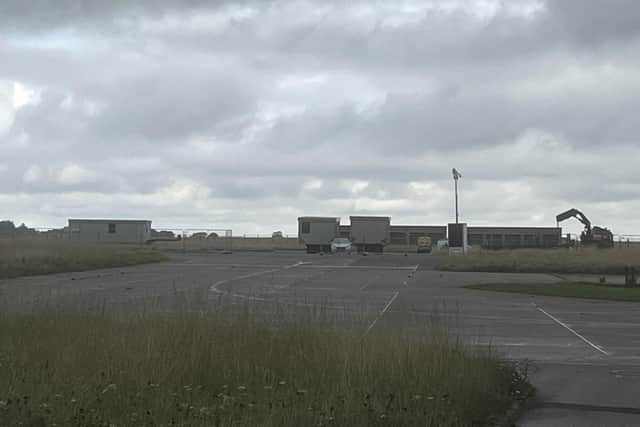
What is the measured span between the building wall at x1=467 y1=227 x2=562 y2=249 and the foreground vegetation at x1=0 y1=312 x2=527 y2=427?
3503 inches

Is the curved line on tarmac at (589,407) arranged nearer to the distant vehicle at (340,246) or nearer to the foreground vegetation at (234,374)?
the foreground vegetation at (234,374)

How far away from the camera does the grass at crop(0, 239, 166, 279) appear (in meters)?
36.6

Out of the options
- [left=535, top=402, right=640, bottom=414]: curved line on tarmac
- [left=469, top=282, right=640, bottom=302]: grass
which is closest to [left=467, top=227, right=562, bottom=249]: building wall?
[left=469, top=282, right=640, bottom=302]: grass

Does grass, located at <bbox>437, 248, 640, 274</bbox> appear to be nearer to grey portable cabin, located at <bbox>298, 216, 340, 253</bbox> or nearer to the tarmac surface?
the tarmac surface

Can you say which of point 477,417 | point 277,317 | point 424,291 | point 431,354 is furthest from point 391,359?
point 424,291

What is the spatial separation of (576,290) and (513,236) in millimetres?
77763

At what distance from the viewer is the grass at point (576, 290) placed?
2766 centimetres

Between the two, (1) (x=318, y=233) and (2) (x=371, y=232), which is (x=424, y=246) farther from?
(1) (x=318, y=233)

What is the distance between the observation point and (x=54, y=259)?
40531 millimetres

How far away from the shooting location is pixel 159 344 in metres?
9.31

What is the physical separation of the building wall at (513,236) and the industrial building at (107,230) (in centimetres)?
4313

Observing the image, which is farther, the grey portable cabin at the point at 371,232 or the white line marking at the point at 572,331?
the grey portable cabin at the point at 371,232

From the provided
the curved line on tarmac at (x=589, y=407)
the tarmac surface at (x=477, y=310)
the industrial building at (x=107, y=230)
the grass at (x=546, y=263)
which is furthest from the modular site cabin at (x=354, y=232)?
the curved line on tarmac at (x=589, y=407)

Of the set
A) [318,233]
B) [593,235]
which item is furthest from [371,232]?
[593,235]
